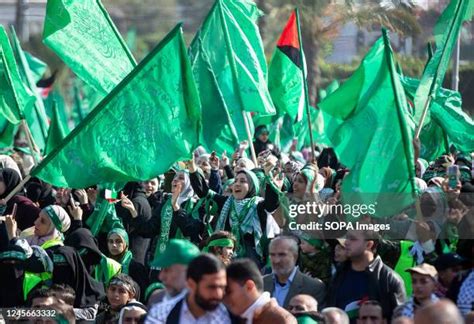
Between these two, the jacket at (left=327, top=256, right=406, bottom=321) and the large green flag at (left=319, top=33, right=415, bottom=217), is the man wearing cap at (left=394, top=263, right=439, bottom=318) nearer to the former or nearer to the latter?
the jacket at (left=327, top=256, right=406, bottom=321)

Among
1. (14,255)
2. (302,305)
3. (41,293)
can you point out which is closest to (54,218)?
(14,255)

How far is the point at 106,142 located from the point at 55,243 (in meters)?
0.80

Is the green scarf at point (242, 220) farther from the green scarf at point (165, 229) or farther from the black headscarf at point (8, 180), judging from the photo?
the black headscarf at point (8, 180)

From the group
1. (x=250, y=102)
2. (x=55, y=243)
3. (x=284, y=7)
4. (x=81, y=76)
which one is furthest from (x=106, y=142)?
(x=284, y=7)

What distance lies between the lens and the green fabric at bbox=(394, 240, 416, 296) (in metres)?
9.23

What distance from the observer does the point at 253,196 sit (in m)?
10.9

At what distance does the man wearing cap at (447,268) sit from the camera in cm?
830

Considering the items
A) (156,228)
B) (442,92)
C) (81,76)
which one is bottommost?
(156,228)

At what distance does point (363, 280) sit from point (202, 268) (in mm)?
2440

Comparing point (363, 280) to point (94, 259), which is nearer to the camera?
point (363, 280)

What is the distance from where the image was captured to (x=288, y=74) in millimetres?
15023

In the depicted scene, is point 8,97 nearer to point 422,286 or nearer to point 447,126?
point 447,126

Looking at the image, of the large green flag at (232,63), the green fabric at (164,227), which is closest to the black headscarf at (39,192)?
the large green flag at (232,63)

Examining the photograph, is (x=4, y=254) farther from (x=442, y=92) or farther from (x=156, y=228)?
(x=442, y=92)
